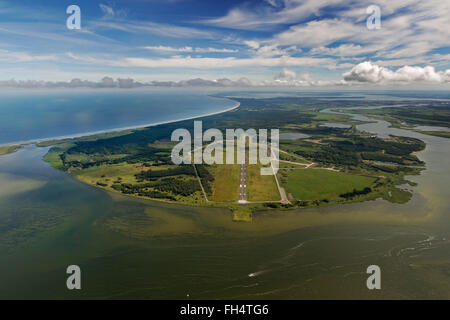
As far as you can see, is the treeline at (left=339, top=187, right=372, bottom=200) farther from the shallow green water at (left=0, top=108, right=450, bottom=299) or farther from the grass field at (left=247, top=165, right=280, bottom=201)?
the grass field at (left=247, top=165, right=280, bottom=201)

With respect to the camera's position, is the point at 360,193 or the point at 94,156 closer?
the point at 360,193

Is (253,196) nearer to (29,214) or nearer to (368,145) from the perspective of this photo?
(29,214)

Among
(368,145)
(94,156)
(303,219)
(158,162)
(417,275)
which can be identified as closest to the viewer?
(417,275)

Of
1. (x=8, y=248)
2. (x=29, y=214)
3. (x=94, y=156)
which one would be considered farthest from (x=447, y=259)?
(x=94, y=156)

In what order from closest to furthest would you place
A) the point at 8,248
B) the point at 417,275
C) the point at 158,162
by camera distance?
the point at 417,275
the point at 8,248
the point at 158,162

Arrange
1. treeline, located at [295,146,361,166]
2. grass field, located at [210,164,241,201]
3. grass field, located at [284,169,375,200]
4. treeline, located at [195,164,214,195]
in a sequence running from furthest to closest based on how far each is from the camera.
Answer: treeline, located at [295,146,361,166]
treeline, located at [195,164,214,195]
grass field, located at [284,169,375,200]
grass field, located at [210,164,241,201]

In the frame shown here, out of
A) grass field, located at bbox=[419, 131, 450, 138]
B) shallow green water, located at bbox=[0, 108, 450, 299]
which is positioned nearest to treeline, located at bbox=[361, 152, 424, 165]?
shallow green water, located at bbox=[0, 108, 450, 299]
